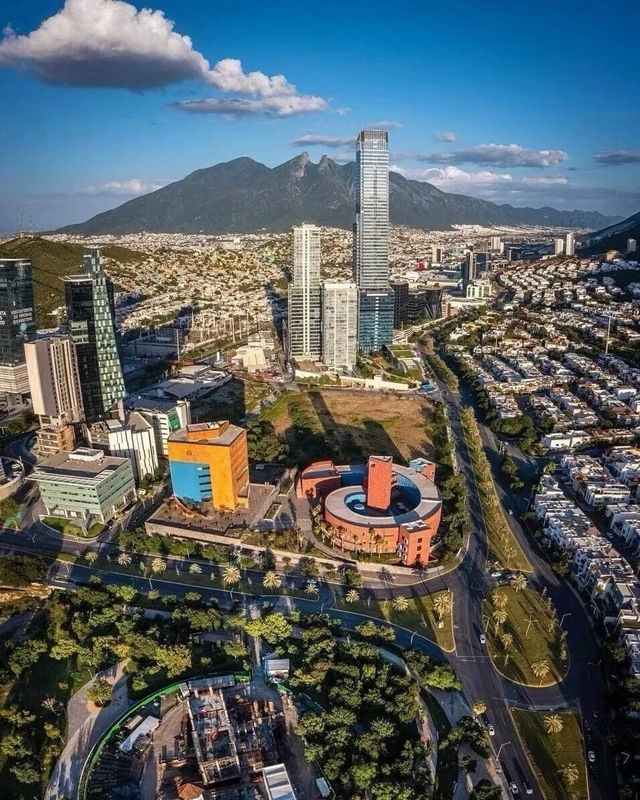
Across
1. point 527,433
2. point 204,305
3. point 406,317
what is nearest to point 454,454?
point 527,433

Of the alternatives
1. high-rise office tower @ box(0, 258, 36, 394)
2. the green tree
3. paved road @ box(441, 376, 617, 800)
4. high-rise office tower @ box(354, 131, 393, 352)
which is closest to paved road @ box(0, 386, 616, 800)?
paved road @ box(441, 376, 617, 800)

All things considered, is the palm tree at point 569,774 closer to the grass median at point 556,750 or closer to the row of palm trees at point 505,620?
the grass median at point 556,750

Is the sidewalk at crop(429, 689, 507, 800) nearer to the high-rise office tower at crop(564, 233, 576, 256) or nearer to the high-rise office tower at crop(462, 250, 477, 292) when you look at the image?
the high-rise office tower at crop(462, 250, 477, 292)

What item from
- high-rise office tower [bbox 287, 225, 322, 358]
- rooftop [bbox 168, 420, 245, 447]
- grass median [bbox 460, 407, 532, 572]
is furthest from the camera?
high-rise office tower [bbox 287, 225, 322, 358]

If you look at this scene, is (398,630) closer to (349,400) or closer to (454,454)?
(454,454)

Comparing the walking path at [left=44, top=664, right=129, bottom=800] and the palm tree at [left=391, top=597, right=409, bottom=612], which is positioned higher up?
the palm tree at [left=391, top=597, right=409, bottom=612]
